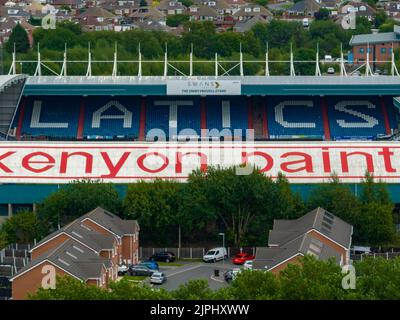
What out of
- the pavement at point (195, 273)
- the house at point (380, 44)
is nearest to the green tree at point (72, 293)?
the pavement at point (195, 273)

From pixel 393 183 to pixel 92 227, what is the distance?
9685 millimetres

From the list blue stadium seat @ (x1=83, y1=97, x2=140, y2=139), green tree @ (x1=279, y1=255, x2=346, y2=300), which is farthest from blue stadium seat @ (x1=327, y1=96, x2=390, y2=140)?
green tree @ (x1=279, y1=255, x2=346, y2=300)

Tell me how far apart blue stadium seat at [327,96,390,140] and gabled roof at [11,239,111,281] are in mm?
17105

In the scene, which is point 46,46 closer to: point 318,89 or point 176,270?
point 318,89

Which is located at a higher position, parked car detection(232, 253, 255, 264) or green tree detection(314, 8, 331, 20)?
green tree detection(314, 8, 331, 20)

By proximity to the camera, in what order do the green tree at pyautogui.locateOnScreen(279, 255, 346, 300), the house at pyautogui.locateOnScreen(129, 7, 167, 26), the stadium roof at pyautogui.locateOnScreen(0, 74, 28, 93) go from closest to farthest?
the green tree at pyautogui.locateOnScreen(279, 255, 346, 300) → the stadium roof at pyautogui.locateOnScreen(0, 74, 28, 93) → the house at pyautogui.locateOnScreen(129, 7, 167, 26)

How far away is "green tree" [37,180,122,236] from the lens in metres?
40.4

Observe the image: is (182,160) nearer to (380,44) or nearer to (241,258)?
(241,258)

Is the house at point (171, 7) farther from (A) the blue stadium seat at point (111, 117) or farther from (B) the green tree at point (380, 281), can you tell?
(B) the green tree at point (380, 281)

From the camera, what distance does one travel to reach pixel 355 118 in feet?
169

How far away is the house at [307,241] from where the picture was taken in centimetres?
3375

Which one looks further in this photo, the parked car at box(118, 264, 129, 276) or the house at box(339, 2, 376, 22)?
the house at box(339, 2, 376, 22)

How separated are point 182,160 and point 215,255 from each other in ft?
16.5

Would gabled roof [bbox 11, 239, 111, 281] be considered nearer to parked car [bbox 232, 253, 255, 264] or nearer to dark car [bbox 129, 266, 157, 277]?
dark car [bbox 129, 266, 157, 277]
